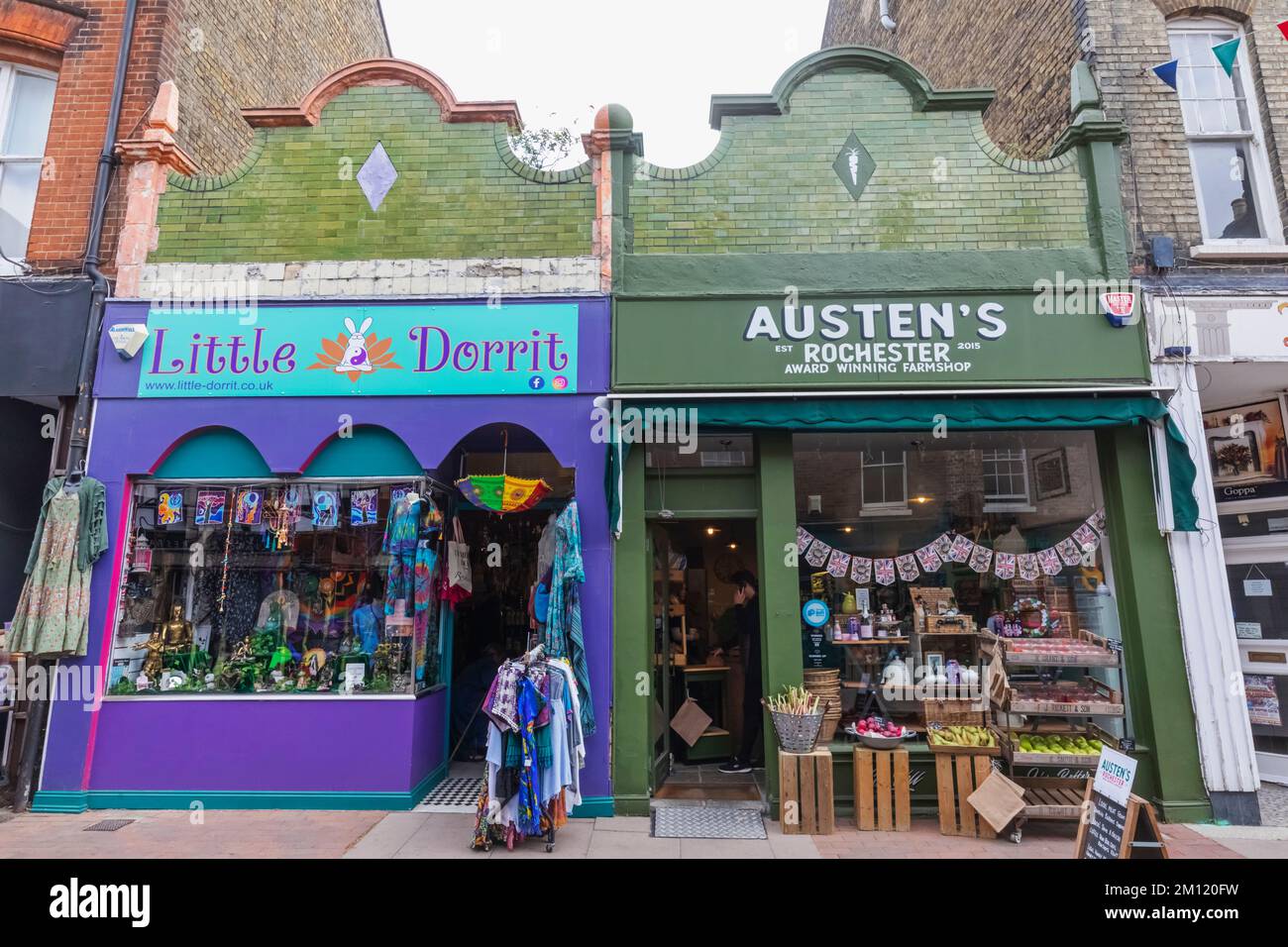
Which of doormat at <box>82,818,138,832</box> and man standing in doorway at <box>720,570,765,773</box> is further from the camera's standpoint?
man standing in doorway at <box>720,570,765,773</box>

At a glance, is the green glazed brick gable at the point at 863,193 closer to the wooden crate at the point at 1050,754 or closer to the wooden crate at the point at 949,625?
the wooden crate at the point at 949,625

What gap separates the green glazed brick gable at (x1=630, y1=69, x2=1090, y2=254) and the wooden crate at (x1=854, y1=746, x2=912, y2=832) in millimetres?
4956

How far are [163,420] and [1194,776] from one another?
10.2 m

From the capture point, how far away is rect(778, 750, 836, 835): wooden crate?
604 centimetres

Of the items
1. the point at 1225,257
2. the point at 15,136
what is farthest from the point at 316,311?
the point at 1225,257

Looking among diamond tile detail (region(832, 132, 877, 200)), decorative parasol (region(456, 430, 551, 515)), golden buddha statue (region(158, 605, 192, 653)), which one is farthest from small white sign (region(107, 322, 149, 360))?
diamond tile detail (region(832, 132, 877, 200))

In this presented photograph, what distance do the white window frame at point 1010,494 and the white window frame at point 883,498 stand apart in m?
0.80

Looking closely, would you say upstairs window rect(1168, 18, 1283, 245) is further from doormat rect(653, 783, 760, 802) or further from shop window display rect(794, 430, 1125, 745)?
doormat rect(653, 783, 760, 802)

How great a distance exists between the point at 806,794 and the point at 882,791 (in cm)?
69

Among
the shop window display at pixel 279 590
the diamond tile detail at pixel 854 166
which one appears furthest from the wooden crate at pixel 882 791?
the diamond tile detail at pixel 854 166

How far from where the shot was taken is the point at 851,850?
5.65 metres

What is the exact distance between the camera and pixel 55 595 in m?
6.52

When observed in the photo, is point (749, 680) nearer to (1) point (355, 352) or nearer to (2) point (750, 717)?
(2) point (750, 717)
